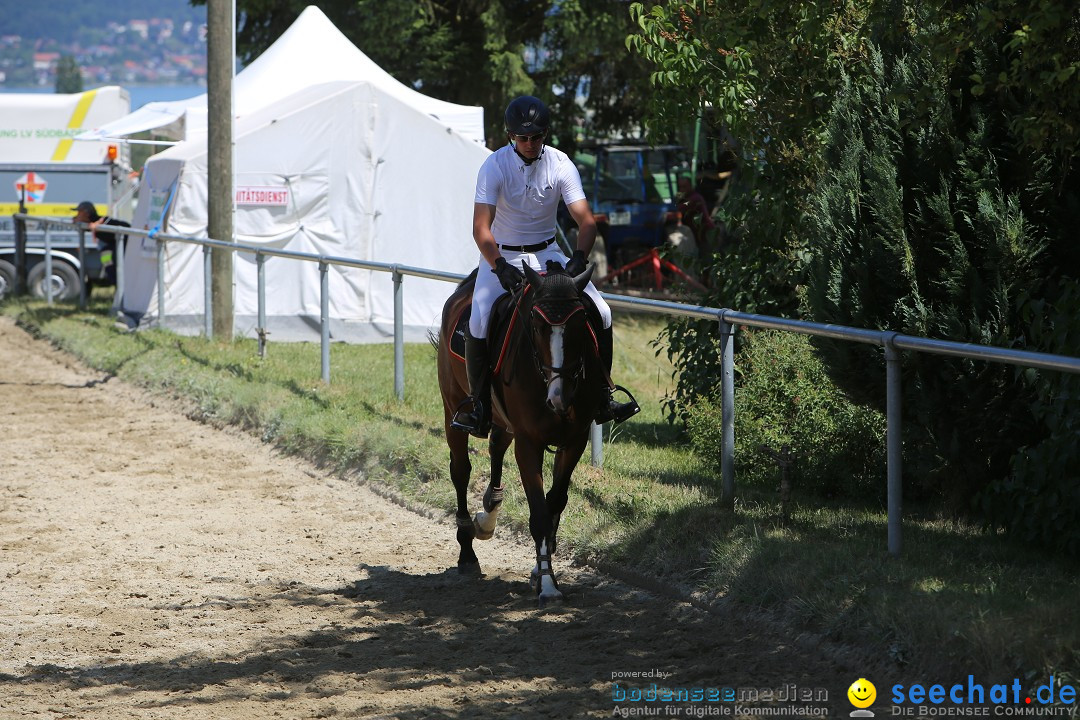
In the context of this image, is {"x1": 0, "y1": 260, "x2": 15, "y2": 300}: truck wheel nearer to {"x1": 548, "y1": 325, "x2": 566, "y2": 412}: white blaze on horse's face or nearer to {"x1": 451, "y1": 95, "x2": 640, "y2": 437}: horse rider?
{"x1": 451, "y1": 95, "x2": 640, "y2": 437}: horse rider

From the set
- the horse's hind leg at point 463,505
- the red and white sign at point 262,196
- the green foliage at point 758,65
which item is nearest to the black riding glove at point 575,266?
the horse's hind leg at point 463,505

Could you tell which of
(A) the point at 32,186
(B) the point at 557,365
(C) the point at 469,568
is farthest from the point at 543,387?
(A) the point at 32,186

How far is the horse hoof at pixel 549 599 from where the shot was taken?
6711 millimetres

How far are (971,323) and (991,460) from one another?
2.98 feet

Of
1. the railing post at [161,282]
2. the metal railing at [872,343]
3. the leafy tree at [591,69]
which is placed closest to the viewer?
the metal railing at [872,343]

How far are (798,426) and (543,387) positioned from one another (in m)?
2.80

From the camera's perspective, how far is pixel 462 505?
7617 mm

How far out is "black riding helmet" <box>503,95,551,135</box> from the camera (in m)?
6.82

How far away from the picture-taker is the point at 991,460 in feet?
23.7

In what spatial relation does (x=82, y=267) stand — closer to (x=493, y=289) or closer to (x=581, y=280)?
(x=493, y=289)

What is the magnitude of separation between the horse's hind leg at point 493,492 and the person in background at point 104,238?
14.6 m

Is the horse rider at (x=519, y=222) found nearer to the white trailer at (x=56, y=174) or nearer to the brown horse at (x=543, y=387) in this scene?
the brown horse at (x=543, y=387)

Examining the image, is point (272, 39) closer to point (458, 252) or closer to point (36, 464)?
point (458, 252)

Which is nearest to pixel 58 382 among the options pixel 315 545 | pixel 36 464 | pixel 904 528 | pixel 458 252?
pixel 36 464
